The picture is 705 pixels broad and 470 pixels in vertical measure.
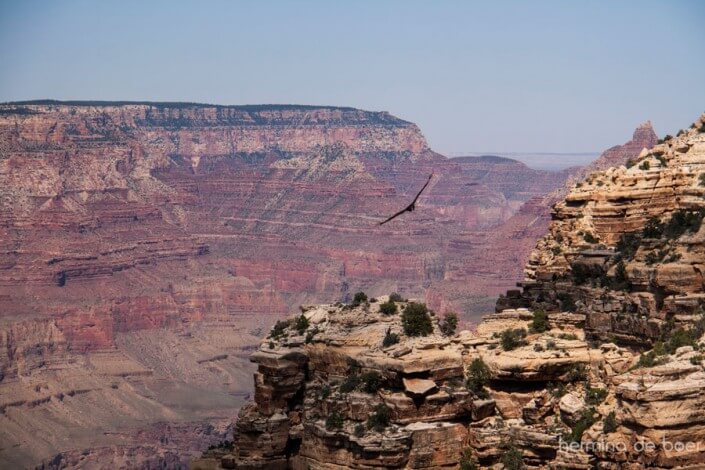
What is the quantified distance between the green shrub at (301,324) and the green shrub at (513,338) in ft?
25.3

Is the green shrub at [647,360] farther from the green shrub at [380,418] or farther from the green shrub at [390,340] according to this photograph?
the green shrub at [390,340]

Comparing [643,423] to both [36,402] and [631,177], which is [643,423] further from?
[36,402]

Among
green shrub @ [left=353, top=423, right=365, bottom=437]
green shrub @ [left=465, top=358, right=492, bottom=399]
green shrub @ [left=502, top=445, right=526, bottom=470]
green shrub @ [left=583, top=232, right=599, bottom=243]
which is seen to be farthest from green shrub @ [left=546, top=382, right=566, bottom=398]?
green shrub @ [left=583, top=232, right=599, bottom=243]

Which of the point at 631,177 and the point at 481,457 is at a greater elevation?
the point at 631,177

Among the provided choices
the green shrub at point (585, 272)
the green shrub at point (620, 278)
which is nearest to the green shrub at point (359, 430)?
the green shrub at point (620, 278)

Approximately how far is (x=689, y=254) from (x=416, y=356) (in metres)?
7.96

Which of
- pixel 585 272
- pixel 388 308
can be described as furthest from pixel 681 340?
pixel 388 308

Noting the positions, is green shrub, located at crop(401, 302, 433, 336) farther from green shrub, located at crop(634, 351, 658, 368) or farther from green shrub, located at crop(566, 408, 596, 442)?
green shrub, located at crop(634, 351, 658, 368)

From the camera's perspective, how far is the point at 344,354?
57.8 meters

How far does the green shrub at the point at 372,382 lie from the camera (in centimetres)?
5378

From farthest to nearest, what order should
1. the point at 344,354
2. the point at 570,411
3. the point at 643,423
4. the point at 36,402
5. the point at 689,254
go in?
the point at 36,402, the point at 344,354, the point at 689,254, the point at 570,411, the point at 643,423

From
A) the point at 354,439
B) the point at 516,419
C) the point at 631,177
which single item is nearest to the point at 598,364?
the point at 516,419

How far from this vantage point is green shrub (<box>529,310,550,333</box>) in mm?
56344

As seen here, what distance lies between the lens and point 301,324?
62344mm
